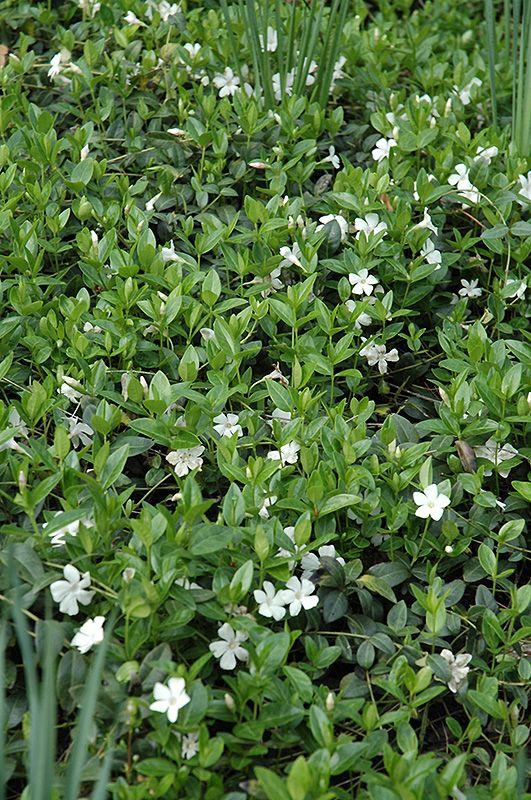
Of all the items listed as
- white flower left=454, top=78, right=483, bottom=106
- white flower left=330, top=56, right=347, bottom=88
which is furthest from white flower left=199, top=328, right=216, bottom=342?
white flower left=454, top=78, right=483, bottom=106

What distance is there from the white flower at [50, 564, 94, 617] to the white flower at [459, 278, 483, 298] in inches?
52.2

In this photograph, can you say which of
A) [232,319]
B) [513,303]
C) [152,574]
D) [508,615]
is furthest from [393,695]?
[513,303]

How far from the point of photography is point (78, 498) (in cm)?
175

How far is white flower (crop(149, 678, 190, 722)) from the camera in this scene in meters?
1.43

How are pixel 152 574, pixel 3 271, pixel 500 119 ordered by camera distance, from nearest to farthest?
1. pixel 152 574
2. pixel 3 271
3. pixel 500 119

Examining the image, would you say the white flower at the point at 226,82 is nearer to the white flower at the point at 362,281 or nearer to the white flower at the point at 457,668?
the white flower at the point at 362,281

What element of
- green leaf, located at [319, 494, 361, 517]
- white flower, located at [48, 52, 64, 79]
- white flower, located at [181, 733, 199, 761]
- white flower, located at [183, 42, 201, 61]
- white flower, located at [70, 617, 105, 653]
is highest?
white flower, located at [48, 52, 64, 79]

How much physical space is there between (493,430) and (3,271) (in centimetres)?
125

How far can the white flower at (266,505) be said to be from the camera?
176 centimetres

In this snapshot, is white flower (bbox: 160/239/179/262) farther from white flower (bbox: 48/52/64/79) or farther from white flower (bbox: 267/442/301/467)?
white flower (bbox: 48/52/64/79)

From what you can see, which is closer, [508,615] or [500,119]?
[508,615]

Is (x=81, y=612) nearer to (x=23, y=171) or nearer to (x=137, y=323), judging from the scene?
(x=137, y=323)

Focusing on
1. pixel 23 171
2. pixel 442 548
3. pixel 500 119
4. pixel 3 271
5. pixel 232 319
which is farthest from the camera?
pixel 500 119

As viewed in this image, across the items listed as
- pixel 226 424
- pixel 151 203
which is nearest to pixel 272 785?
pixel 226 424
